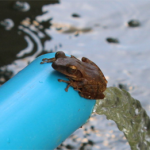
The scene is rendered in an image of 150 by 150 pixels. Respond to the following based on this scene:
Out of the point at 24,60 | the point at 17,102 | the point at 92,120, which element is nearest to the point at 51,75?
the point at 17,102

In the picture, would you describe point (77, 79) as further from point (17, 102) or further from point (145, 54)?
point (145, 54)

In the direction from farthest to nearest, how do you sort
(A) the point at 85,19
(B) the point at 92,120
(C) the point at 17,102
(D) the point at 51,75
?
1. (A) the point at 85,19
2. (B) the point at 92,120
3. (D) the point at 51,75
4. (C) the point at 17,102

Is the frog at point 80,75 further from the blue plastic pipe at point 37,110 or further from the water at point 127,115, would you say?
the water at point 127,115

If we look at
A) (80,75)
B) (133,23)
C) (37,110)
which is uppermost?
(133,23)

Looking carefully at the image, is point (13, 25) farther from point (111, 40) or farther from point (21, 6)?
point (111, 40)

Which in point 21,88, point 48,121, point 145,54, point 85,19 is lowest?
point 48,121

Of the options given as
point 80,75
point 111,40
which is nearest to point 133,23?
point 111,40

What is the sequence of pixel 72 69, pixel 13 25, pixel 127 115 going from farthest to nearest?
pixel 13 25
pixel 127 115
pixel 72 69
